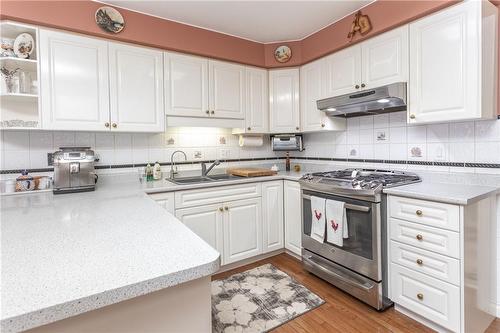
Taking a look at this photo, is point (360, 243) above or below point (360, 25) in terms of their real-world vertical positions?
below

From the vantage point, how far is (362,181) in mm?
1965

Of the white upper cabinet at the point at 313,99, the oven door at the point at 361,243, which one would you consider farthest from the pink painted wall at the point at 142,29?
the oven door at the point at 361,243

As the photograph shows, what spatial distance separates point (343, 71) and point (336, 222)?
1411 mm

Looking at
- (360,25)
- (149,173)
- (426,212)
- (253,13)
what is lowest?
(426,212)

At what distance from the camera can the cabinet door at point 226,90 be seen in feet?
8.86

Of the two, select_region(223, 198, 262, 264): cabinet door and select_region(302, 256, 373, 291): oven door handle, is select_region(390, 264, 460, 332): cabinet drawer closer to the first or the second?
select_region(302, 256, 373, 291): oven door handle

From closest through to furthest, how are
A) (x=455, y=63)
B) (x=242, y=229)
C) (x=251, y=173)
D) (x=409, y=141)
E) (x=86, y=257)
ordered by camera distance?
(x=86, y=257) → (x=455, y=63) → (x=409, y=141) → (x=242, y=229) → (x=251, y=173)

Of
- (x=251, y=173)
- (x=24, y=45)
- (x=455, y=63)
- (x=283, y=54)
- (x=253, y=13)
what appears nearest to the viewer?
(x=455, y=63)

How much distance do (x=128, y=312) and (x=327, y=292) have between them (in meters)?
1.87

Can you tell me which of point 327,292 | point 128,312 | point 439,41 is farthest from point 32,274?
point 439,41

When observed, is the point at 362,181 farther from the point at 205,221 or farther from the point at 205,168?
the point at 205,168

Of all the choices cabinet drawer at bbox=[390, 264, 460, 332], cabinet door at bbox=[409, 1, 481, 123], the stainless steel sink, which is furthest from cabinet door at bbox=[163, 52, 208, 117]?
cabinet drawer at bbox=[390, 264, 460, 332]

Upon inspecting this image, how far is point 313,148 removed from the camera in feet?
10.5

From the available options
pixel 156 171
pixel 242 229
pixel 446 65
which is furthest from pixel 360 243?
pixel 156 171
